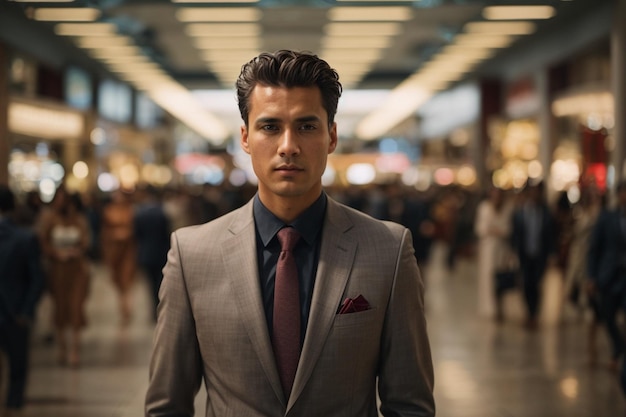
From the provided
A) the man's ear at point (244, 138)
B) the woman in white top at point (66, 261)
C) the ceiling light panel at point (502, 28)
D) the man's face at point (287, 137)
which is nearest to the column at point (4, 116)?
the woman in white top at point (66, 261)

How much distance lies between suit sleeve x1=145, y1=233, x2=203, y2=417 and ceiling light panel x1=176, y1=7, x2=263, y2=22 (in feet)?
50.2

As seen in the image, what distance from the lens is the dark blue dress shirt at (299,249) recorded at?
2562mm

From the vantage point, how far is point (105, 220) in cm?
1419

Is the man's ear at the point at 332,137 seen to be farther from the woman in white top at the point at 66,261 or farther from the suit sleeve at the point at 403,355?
the woman in white top at the point at 66,261

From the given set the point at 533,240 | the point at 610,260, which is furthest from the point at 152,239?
the point at 610,260

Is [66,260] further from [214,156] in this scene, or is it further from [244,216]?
[214,156]

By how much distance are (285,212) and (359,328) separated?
37 cm

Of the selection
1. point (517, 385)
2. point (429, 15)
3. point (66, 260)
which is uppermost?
point (429, 15)

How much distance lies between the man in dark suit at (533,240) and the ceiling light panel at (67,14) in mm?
9064

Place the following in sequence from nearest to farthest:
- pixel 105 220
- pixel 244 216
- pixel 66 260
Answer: pixel 244 216 < pixel 66 260 < pixel 105 220

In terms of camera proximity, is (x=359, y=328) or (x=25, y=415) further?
(x=25, y=415)

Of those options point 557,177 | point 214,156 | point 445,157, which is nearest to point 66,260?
point 557,177

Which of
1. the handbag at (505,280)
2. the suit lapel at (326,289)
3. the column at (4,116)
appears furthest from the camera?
the column at (4,116)

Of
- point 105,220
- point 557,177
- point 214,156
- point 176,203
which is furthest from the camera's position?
point 214,156
